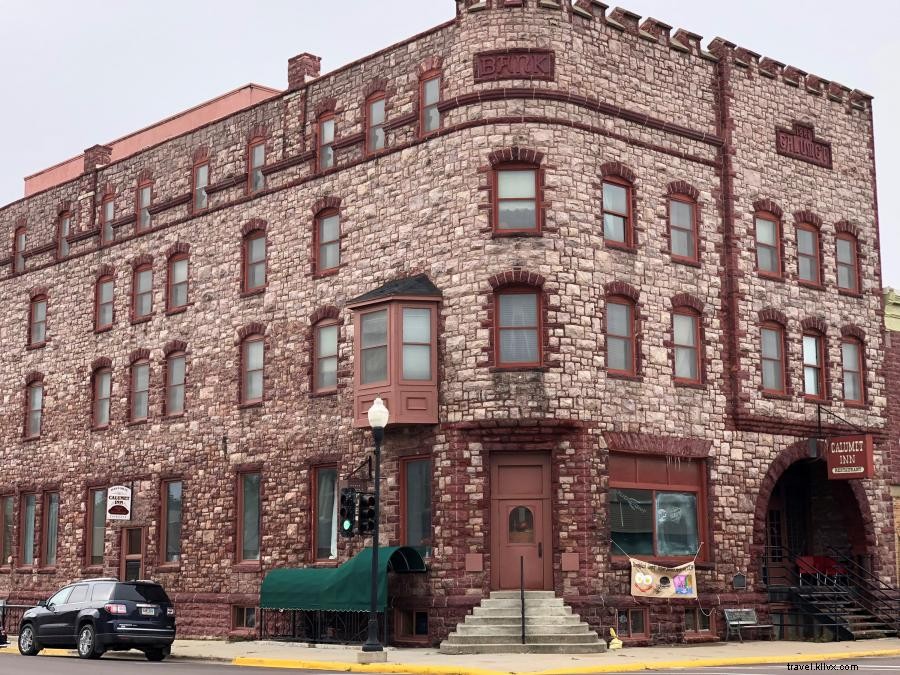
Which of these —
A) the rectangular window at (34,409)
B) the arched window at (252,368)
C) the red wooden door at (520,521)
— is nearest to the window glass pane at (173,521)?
the arched window at (252,368)

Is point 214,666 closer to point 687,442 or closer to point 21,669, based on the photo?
point 21,669

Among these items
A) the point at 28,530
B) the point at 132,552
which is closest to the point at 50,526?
the point at 28,530

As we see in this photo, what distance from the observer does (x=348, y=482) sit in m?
29.3

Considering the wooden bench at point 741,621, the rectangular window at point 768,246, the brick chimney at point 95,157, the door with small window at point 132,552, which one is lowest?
the wooden bench at point 741,621

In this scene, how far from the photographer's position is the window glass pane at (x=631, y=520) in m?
27.5

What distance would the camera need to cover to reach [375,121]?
30875 mm

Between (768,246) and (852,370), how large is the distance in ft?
14.1

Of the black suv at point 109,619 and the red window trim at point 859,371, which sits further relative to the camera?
the red window trim at point 859,371

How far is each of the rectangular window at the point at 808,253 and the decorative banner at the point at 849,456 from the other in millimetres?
4237

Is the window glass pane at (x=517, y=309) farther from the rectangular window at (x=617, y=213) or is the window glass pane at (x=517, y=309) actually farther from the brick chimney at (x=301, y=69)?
the brick chimney at (x=301, y=69)

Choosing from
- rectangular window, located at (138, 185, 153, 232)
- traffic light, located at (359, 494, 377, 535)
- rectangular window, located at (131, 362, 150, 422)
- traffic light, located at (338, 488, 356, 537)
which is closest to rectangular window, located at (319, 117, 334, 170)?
rectangular window, located at (138, 185, 153, 232)

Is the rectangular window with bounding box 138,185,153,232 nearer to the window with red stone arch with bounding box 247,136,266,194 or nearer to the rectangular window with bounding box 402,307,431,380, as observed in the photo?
the window with red stone arch with bounding box 247,136,266,194

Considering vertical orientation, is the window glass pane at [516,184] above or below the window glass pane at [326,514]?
above

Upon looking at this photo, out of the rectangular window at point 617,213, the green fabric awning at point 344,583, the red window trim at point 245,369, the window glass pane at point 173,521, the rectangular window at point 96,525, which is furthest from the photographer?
the rectangular window at point 96,525
